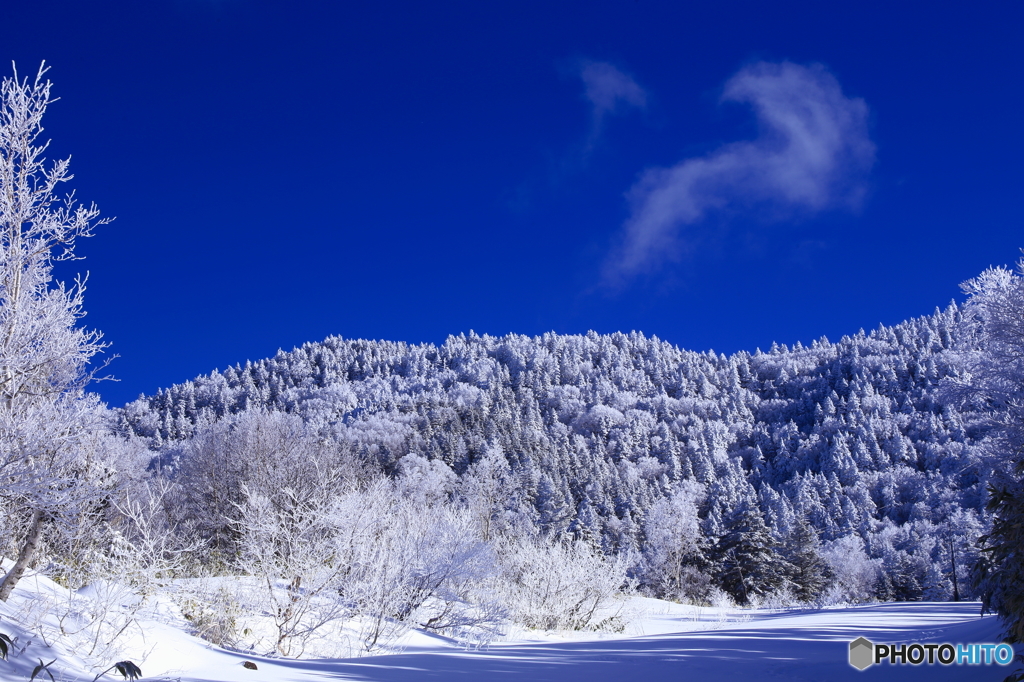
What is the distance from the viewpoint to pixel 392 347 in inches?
7766

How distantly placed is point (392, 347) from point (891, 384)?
14122 centimetres

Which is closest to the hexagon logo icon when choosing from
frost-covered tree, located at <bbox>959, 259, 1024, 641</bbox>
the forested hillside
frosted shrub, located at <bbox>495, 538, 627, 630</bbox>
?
frost-covered tree, located at <bbox>959, 259, 1024, 641</bbox>

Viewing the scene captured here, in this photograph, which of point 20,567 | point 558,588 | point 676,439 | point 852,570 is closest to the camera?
point 20,567

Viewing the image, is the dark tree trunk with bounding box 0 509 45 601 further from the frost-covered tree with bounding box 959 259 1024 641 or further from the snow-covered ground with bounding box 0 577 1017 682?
the frost-covered tree with bounding box 959 259 1024 641

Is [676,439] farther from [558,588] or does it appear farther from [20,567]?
Result: [20,567]

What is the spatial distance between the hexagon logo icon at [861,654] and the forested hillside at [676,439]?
11.5m

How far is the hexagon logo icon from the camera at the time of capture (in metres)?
7.89

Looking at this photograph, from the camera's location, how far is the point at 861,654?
27.4 feet

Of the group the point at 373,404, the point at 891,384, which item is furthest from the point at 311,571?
the point at 891,384

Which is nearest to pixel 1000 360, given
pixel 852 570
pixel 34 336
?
pixel 34 336

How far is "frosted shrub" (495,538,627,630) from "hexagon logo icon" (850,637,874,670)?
12.5m

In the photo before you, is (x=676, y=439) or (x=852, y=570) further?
(x=676, y=439)

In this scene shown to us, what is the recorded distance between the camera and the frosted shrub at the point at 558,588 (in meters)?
20.3

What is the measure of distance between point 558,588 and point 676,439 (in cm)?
11472
